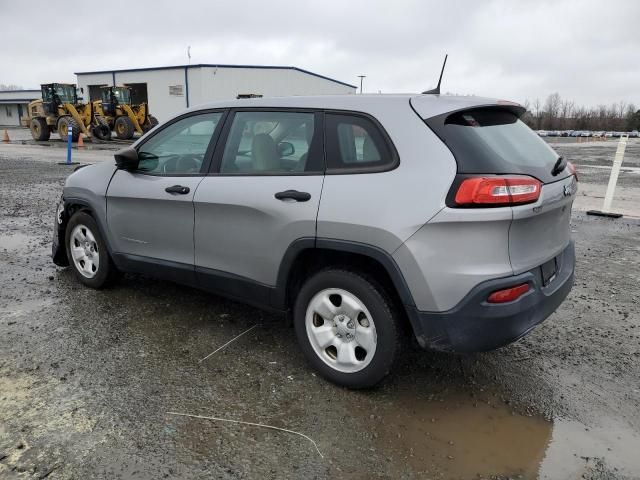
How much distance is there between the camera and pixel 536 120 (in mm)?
93188

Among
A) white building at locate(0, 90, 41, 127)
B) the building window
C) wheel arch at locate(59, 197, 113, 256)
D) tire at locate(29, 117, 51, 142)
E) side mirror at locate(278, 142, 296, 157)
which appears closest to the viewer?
side mirror at locate(278, 142, 296, 157)

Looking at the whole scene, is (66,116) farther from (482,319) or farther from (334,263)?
(482,319)

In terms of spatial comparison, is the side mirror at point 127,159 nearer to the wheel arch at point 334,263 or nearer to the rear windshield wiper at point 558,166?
the wheel arch at point 334,263

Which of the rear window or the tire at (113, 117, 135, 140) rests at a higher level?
the rear window

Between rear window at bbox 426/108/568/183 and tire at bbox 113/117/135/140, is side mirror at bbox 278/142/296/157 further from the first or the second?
tire at bbox 113/117/135/140

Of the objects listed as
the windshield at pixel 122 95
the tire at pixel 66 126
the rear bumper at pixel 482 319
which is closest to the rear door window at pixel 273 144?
the rear bumper at pixel 482 319

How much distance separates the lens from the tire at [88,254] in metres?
4.54

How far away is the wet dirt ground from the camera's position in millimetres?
2527

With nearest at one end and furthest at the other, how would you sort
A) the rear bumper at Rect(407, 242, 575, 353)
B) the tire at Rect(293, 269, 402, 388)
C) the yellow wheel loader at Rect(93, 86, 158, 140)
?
the rear bumper at Rect(407, 242, 575, 353)
the tire at Rect(293, 269, 402, 388)
the yellow wheel loader at Rect(93, 86, 158, 140)

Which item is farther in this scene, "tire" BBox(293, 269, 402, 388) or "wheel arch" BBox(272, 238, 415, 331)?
"tire" BBox(293, 269, 402, 388)

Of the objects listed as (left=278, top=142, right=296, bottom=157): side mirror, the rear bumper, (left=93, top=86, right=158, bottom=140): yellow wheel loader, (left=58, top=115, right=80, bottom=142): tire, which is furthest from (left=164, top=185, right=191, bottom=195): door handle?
(left=58, top=115, right=80, bottom=142): tire

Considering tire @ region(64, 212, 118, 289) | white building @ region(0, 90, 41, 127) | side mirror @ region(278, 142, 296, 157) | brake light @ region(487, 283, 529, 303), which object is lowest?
white building @ region(0, 90, 41, 127)

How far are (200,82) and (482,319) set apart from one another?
35.2 meters

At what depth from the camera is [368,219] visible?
9.25 feet
